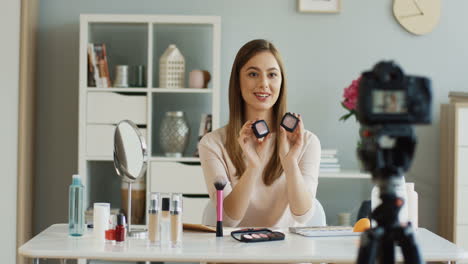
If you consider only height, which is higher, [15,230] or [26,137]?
[26,137]

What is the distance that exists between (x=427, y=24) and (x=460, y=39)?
0.80 ft

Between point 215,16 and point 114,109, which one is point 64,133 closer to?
point 114,109

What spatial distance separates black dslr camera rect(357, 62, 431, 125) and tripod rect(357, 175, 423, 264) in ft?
0.36

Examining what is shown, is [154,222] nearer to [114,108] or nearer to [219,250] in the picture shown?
[219,250]

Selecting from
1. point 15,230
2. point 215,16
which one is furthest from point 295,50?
point 15,230

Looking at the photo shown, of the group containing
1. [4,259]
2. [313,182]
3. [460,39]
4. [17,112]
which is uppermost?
[460,39]

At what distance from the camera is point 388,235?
1096mm

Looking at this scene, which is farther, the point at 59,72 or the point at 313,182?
the point at 59,72

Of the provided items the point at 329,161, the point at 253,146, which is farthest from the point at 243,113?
the point at 329,161

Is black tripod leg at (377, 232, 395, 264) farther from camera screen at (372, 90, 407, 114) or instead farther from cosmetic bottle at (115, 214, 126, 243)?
cosmetic bottle at (115, 214, 126, 243)

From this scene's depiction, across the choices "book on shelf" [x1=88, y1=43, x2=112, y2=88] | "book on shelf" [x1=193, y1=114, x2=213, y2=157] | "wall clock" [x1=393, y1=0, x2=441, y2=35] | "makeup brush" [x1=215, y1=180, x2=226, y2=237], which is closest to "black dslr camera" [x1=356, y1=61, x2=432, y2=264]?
"makeup brush" [x1=215, y1=180, x2=226, y2=237]

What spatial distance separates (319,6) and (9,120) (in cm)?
202

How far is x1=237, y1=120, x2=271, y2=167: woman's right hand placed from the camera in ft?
7.50

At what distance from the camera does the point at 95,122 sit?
3.68 meters
